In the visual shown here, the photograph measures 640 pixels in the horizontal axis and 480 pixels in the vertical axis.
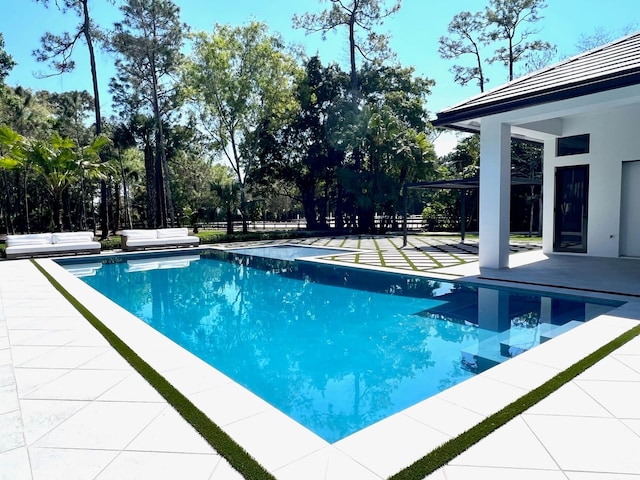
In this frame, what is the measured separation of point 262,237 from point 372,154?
751 centimetres

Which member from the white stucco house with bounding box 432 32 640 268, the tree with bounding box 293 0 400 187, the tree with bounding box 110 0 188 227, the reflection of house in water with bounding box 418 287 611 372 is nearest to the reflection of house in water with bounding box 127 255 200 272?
the tree with bounding box 110 0 188 227

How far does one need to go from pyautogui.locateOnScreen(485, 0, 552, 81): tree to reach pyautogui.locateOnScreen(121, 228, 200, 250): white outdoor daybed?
18708 millimetres

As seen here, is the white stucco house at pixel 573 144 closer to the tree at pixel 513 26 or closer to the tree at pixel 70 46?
the tree at pixel 513 26

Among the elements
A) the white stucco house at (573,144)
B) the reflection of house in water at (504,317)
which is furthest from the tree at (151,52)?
the reflection of house in water at (504,317)

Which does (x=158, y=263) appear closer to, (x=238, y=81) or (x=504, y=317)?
(x=504, y=317)

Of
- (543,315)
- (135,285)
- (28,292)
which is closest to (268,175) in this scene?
(135,285)

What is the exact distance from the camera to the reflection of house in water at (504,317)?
15.5ft

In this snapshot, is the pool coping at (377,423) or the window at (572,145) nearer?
the pool coping at (377,423)

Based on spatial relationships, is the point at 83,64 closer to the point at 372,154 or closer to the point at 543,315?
the point at 372,154

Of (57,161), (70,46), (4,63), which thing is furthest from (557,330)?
(4,63)

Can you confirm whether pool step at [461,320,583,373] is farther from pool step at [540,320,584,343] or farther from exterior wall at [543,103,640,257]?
exterior wall at [543,103,640,257]

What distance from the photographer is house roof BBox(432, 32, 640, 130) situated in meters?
6.33

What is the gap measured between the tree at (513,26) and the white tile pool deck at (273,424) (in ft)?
71.7

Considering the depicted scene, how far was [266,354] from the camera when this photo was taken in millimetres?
5004
